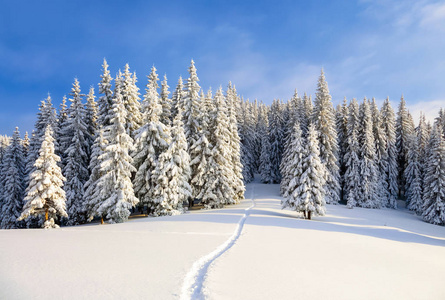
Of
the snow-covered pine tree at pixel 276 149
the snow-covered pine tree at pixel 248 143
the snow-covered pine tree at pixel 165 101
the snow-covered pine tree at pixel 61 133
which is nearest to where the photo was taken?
the snow-covered pine tree at pixel 61 133

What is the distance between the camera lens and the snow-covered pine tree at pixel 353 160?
43.5 meters

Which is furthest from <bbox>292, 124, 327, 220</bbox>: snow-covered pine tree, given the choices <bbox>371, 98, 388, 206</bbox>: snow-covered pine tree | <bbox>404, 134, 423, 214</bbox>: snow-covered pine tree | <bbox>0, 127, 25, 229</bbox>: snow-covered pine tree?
<bbox>0, 127, 25, 229</bbox>: snow-covered pine tree

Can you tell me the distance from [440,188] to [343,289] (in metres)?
38.9

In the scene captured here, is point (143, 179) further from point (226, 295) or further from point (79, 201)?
point (226, 295)

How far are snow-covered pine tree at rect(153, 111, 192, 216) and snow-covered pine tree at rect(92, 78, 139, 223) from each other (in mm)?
2815

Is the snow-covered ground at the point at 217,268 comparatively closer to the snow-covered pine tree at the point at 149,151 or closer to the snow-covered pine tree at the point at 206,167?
the snow-covered pine tree at the point at 149,151

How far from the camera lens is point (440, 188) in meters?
36.2

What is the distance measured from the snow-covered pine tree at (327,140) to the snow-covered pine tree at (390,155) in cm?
1269

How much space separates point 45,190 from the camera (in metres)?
25.9

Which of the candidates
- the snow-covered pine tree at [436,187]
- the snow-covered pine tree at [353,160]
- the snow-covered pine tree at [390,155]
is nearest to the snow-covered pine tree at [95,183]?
the snow-covered pine tree at [353,160]

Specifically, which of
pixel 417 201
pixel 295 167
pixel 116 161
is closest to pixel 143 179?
pixel 116 161

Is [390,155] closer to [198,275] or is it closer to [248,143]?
[248,143]

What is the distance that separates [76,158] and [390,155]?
5466cm

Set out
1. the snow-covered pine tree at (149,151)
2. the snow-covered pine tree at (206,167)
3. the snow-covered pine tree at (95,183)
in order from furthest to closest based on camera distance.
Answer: the snow-covered pine tree at (206,167)
the snow-covered pine tree at (149,151)
the snow-covered pine tree at (95,183)
